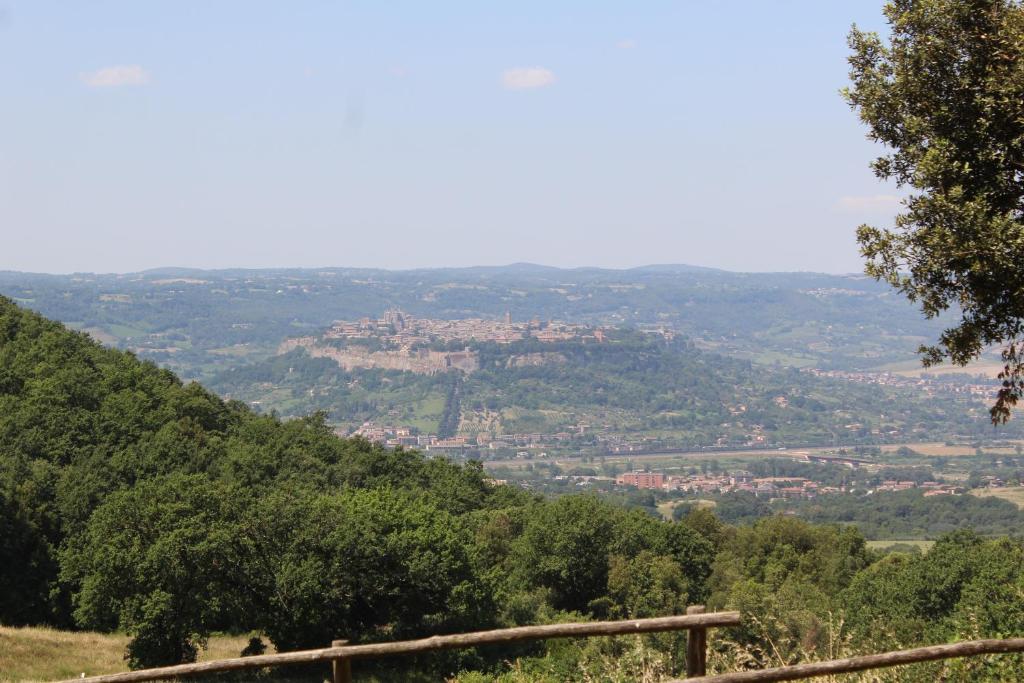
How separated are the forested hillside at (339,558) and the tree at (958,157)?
13.5 feet

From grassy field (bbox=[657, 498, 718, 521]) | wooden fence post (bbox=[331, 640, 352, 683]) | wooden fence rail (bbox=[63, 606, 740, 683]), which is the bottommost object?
grassy field (bbox=[657, 498, 718, 521])

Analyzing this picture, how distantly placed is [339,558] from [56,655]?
422 inches

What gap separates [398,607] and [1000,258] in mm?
28634

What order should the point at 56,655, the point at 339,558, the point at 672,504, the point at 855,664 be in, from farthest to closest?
the point at 672,504 < the point at 339,558 < the point at 56,655 < the point at 855,664

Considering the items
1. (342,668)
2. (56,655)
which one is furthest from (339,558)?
(342,668)

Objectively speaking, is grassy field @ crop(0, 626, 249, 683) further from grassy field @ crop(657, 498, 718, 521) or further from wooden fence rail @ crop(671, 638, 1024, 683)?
grassy field @ crop(657, 498, 718, 521)

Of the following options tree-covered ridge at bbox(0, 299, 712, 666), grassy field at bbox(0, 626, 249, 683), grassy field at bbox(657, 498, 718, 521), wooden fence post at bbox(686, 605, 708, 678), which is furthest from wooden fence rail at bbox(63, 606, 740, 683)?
grassy field at bbox(657, 498, 718, 521)

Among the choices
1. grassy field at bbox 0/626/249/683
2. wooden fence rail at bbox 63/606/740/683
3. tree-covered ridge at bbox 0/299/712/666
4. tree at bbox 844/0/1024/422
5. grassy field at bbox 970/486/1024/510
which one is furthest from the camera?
grassy field at bbox 970/486/1024/510

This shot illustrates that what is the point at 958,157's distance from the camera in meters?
11.2

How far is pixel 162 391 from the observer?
→ 60219mm

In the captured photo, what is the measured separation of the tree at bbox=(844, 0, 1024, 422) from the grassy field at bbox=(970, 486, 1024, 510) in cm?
17009

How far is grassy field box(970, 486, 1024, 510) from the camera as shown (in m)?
168

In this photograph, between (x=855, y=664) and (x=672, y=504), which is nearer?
(x=855, y=664)

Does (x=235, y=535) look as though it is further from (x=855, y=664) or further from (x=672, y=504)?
(x=672, y=504)
